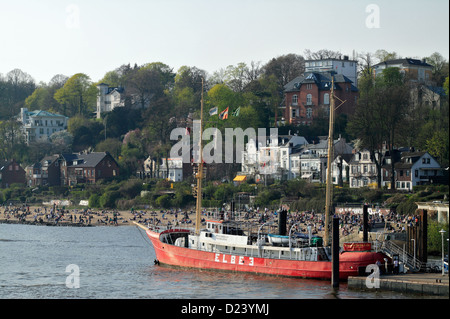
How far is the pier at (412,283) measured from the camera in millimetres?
46406

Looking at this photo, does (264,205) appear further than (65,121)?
No

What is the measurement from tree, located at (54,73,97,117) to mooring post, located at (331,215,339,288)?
142 m

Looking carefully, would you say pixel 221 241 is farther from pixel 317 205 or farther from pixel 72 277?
pixel 317 205

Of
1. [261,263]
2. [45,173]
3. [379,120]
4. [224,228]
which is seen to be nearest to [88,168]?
[45,173]

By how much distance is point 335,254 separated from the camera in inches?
1978

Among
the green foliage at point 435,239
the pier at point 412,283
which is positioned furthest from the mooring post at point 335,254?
the green foliage at point 435,239

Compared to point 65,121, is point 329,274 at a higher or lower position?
lower

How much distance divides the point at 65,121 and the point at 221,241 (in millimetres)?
128961

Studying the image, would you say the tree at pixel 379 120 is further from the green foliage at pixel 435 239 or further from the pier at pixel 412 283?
the pier at pixel 412 283

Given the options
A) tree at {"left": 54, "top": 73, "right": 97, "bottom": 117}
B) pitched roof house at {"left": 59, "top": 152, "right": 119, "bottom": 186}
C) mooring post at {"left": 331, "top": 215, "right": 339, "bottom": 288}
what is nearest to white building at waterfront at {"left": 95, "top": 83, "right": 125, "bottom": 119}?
tree at {"left": 54, "top": 73, "right": 97, "bottom": 117}

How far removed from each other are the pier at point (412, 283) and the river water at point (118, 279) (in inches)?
19.8

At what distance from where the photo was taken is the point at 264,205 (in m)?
110
